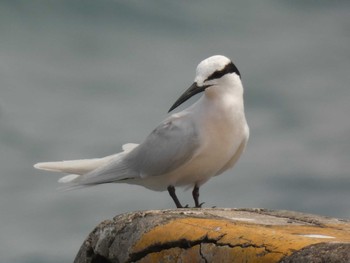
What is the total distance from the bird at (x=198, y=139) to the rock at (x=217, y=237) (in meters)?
1.51

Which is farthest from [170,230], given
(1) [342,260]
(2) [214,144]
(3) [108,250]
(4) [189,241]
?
(2) [214,144]

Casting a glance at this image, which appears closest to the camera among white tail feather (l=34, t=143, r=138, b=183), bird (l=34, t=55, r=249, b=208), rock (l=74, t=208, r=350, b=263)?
rock (l=74, t=208, r=350, b=263)

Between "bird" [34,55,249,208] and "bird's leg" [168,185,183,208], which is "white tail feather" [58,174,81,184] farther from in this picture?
"bird's leg" [168,185,183,208]

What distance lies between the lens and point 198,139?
10.1 m

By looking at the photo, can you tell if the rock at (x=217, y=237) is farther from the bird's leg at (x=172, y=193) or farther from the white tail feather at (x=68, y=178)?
the white tail feather at (x=68, y=178)

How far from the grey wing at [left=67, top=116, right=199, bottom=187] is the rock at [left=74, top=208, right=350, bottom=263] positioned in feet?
5.20

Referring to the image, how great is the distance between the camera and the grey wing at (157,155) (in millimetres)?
10109

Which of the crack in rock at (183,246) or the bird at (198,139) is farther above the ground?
the bird at (198,139)

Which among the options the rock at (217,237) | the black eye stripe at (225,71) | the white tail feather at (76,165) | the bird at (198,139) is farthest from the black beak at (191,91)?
the rock at (217,237)

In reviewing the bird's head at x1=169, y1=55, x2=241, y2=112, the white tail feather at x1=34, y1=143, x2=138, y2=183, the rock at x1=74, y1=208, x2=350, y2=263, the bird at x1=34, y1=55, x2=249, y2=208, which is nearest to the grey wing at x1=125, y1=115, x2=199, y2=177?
the bird at x1=34, y1=55, x2=249, y2=208

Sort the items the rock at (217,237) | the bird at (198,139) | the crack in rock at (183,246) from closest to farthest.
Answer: the rock at (217,237) → the crack in rock at (183,246) → the bird at (198,139)

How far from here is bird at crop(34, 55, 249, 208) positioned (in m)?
10.1

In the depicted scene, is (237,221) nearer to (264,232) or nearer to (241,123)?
(264,232)

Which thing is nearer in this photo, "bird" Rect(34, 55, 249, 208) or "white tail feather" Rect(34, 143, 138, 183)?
"bird" Rect(34, 55, 249, 208)
